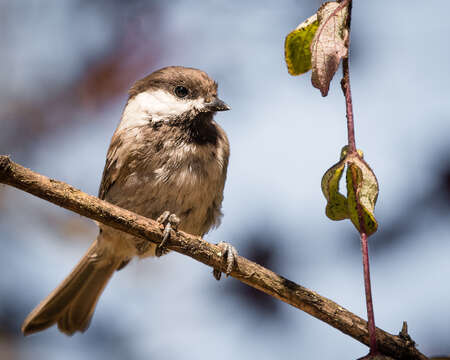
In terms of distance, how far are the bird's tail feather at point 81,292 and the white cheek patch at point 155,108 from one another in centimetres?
121

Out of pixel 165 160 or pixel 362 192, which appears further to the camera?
pixel 165 160

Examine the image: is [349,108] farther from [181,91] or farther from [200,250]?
[181,91]

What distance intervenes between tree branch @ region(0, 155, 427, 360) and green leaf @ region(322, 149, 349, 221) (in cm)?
77

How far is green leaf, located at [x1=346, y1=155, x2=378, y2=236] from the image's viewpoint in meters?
1.41

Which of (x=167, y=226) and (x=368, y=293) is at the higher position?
(x=167, y=226)

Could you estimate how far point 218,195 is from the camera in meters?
3.66

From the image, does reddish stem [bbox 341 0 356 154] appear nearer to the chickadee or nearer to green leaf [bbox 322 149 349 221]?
green leaf [bbox 322 149 349 221]

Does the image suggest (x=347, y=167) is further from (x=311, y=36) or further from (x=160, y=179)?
(x=160, y=179)

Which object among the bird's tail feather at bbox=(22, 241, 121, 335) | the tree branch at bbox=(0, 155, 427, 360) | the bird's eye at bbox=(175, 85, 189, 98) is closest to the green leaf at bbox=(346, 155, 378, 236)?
the tree branch at bbox=(0, 155, 427, 360)

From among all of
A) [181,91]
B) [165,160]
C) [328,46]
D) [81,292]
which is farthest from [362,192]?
[81,292]

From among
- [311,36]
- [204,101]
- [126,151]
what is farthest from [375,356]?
[204,101]

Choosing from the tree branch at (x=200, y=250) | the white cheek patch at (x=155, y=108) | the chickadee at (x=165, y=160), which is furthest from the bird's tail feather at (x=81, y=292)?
the tree branch at (x=200, y=250)

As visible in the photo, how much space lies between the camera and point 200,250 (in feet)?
7.93

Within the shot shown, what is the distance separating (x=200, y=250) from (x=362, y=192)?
1121 mm
